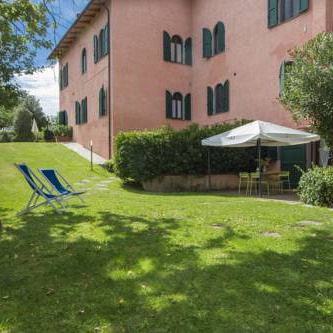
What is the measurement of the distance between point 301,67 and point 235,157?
488cm

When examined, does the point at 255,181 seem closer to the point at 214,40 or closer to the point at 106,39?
the point at 214,40

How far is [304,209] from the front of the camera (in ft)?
27.8

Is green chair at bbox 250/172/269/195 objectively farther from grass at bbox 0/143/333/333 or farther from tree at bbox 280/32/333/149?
grass at bbox 0/143/333/333

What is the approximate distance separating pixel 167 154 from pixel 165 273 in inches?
382

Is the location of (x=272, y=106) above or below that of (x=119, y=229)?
above

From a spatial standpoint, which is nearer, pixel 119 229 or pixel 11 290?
pixel 11 290

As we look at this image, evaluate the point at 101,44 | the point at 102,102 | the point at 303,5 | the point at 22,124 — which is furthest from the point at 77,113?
the point at 303,5

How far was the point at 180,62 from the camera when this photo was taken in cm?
→ 2045

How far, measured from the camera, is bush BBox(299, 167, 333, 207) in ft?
30.6

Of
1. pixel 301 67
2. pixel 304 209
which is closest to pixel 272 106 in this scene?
pixel 301 67

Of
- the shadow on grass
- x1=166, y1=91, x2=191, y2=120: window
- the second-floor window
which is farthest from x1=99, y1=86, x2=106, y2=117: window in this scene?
the shadow on grass

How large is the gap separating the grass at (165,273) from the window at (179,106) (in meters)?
13.4

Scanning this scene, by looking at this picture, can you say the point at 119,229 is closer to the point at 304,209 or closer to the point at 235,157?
the point at 304,209

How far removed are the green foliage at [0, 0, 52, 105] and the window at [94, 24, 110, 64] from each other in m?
10.7
